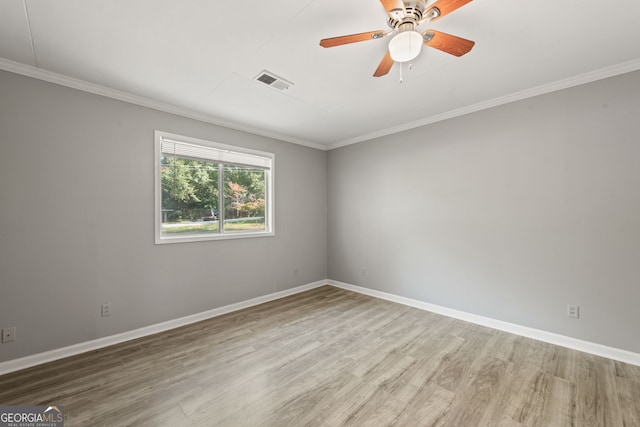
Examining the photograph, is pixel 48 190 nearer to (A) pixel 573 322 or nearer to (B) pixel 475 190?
(B) pixel 475 190

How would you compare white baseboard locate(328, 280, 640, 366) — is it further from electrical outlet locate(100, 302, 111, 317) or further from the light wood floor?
electrical outlet locate(100, 302, 111, 317)

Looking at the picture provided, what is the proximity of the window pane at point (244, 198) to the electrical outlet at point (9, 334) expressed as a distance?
213cm

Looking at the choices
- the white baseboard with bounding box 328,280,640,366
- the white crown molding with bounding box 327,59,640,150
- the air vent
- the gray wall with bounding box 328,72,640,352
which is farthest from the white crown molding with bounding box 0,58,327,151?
the white baseboard with bounding box 328,280,640,366

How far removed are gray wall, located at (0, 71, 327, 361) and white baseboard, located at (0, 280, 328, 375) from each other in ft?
0.18

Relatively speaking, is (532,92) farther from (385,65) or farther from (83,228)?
(83,228)

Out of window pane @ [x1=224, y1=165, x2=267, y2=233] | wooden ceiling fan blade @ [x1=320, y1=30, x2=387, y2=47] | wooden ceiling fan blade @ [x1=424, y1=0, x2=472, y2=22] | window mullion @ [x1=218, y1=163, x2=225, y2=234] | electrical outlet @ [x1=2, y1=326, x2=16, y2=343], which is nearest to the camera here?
wooden ceiling fan blade @ [x1=424, y1=0, x2=472, y2=22]

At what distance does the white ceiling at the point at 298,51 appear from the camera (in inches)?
67.4

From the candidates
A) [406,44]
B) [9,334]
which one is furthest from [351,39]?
[9,334]

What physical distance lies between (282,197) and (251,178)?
60cm

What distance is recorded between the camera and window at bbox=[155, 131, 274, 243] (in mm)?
3178

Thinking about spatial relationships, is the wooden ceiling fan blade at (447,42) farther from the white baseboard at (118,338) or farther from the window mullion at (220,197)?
the white baseboard at (118,338)

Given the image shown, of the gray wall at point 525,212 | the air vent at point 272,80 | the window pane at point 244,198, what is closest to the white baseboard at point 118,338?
the window pane at point 244,198

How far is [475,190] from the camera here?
3258 mm

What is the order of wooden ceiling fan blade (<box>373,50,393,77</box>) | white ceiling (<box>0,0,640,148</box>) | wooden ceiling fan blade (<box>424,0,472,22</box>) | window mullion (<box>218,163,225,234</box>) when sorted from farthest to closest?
window mullion (<box>218,163,225,234</box>) → wooden ceiling fan blade (<box>373,50,393,77</box>) → white ceiling (<box>0,0,640,148</box>) → wooden ceiling fan blade (<box>424,0,472,22</box>)
